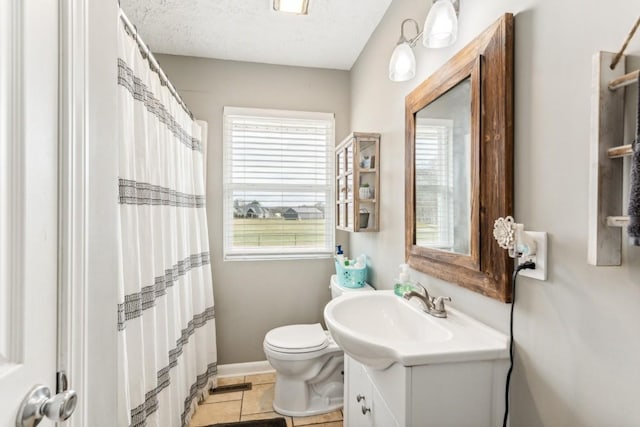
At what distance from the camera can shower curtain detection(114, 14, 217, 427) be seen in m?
1.20

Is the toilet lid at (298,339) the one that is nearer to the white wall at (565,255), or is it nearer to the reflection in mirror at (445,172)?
the reflection in mirror at (445,172)

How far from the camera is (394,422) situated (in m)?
0.98

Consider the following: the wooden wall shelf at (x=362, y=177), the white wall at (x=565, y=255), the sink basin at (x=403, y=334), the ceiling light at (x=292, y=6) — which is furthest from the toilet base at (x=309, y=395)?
the ceiling light at (x=292, y=6)

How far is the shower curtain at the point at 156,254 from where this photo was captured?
1195 millimetres

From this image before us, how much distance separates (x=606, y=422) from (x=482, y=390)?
11.7 inches

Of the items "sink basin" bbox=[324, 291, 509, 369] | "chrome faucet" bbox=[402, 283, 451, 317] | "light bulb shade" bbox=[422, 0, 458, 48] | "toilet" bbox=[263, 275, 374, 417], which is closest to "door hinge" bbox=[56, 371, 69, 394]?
"sink basin" bbox=[324, 291, 509, 369]

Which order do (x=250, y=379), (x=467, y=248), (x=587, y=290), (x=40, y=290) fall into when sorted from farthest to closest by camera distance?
(x=250, y=379) → (x=467, y=248) → (x=587, y=290) → (x=40, y=290)

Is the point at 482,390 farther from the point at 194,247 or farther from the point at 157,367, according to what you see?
the point at 194,247

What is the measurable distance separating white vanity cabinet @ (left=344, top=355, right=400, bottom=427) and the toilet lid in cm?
43

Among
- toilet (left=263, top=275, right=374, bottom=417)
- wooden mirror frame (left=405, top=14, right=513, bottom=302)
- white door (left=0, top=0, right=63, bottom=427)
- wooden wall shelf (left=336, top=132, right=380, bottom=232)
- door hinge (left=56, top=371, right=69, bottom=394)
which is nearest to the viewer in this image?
white door (left=0, top=0, right=63, bottom=427)

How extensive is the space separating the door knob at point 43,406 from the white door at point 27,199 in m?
0.02

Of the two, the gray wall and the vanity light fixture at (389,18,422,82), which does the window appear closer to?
the gray wall

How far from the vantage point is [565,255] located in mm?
778

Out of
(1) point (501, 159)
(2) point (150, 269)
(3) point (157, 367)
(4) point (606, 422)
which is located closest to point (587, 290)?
(4) point (606, 422)
